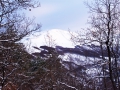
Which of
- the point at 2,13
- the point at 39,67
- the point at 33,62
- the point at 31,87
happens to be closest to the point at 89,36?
the point at 2,13

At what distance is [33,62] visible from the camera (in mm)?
30797

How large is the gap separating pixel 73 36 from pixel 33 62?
1838cm

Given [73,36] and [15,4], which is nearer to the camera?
[15,4]

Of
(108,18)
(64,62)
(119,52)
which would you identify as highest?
(108,18)

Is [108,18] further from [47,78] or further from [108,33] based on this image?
[47,78]

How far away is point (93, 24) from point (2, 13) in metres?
5.83

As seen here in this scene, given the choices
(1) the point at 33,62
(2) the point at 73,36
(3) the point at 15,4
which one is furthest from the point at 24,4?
(1) the point at 33,62

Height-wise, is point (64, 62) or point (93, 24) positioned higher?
point (93, 24)

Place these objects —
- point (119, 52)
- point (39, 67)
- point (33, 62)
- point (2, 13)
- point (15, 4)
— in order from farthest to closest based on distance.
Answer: point (33, 62) < point (39, 67) < point (119, 52) < point (2, 13) < point (15, 4)

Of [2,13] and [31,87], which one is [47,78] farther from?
[2,13]

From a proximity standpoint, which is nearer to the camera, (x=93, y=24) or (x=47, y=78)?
(x=93, y=24)

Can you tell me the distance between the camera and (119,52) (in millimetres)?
17891

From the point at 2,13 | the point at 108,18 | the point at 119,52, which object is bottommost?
the point at 119,52

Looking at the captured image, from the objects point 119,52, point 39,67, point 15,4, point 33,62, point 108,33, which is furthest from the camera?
point 33,62
